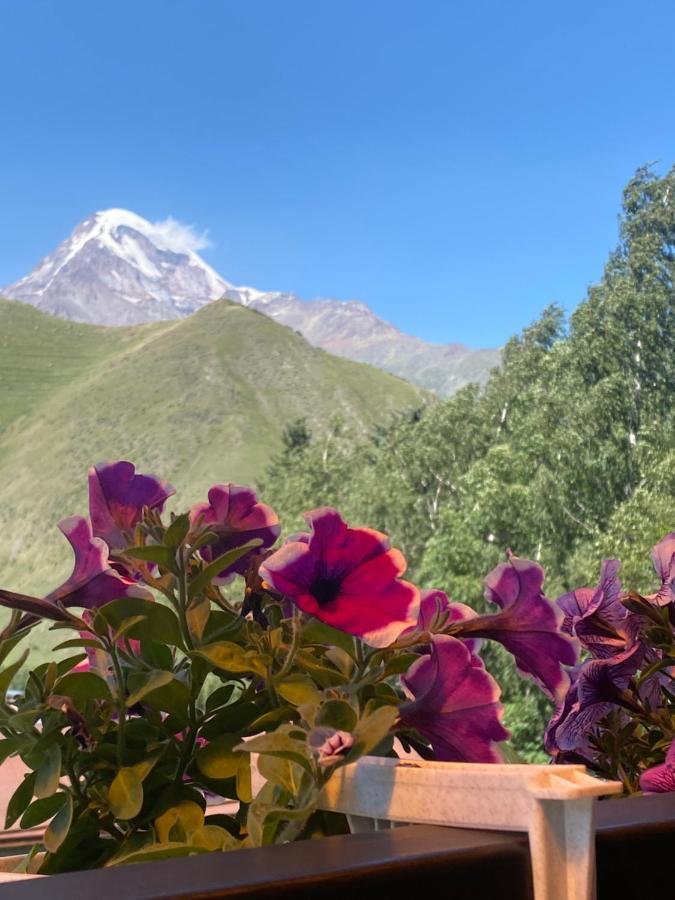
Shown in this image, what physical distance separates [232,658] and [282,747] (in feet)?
0.14

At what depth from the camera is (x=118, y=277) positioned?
286 ft

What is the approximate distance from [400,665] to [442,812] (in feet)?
0.26

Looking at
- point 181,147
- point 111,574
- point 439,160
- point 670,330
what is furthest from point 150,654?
point 181,147

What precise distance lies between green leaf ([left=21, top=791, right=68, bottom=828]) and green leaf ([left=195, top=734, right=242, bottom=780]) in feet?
0.15

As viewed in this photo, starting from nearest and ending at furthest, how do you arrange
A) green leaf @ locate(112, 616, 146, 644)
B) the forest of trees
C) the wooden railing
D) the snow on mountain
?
the wooden railing → green leaf @ locate(112, 616, 146, 644) → the forest of trees → the snow on mountain

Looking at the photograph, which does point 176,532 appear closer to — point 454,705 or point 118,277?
point 454,705

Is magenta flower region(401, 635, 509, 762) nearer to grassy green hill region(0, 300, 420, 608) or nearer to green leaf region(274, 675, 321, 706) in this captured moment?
green leaf region(274, 675, 321, 706)

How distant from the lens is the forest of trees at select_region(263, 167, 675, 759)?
9719 millimetres

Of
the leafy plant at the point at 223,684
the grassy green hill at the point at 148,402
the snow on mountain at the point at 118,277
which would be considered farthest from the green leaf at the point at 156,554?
the snow on mountain at the point at 118,277

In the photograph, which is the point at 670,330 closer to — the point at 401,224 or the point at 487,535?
the point at 487,535

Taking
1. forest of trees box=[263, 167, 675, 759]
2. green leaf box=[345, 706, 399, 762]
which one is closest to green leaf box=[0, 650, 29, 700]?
green leaf box=[345, 706, 399, 762]

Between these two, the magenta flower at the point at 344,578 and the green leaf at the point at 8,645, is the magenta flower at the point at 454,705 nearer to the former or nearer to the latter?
the magenta flower at the point at 344,578

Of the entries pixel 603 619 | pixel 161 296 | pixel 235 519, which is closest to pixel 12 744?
pixel 235 519

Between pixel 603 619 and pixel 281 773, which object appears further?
pixel 603 619
